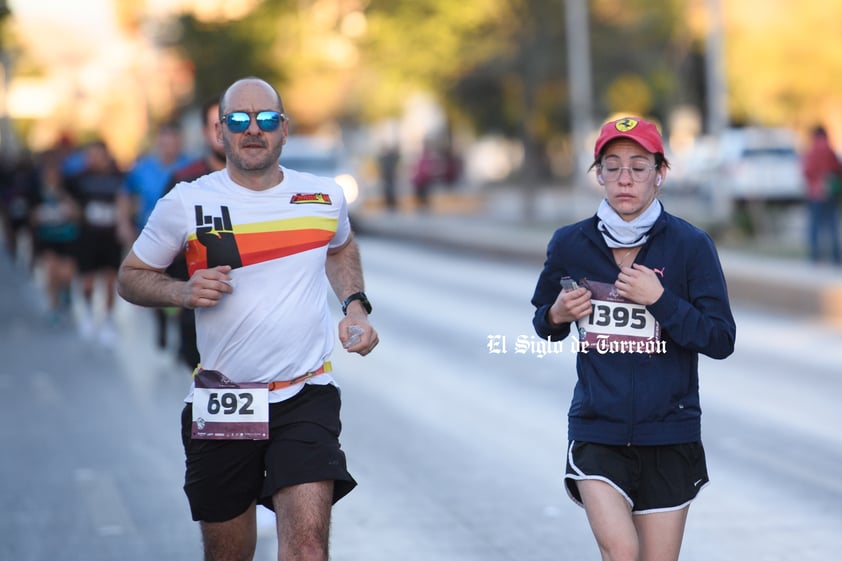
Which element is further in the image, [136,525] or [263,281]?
[136,525]

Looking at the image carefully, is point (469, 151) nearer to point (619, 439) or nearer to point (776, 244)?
point (776, 244)

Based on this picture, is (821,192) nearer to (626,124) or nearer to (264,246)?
(626,124)

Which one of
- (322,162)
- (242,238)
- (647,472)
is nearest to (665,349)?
(647,472)

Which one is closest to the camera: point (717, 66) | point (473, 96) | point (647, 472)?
point (647, 472)

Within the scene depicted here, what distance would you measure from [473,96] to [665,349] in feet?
181

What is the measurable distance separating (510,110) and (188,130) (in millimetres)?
12271

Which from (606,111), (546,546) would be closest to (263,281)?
(546,546)

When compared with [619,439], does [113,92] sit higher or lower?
higher

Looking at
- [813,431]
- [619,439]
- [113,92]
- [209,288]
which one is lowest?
[813,431]

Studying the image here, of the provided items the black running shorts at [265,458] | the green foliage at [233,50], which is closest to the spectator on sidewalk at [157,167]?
the black running shorts at [265,458]

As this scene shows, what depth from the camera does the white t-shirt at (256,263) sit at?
16.8 ft

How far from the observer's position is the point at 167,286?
5207 millimetres

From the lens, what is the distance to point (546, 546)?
7250 millimetres

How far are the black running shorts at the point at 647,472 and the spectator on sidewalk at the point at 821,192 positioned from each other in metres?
17.0
